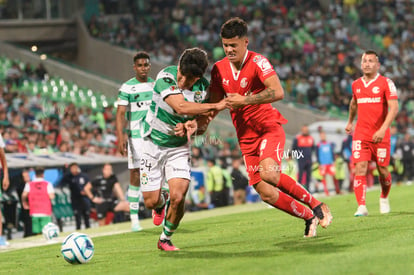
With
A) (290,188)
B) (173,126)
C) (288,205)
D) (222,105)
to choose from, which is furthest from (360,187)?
(222,105)

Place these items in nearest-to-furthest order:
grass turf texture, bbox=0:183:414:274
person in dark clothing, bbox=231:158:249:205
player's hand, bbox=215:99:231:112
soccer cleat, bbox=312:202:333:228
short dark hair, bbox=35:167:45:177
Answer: grass turf texture, bbox=0:183:414:274
player's hand, bbox=215:99:231:112
soccer cleat, bbox=312:202:333:228
short dark hair, bbox=35:167:45:177
person in dark clothing, bbox=231:158:249:205

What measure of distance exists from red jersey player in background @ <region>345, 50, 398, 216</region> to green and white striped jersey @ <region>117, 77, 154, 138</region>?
3270 mm

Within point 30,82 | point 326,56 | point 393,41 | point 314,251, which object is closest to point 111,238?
point 314,251

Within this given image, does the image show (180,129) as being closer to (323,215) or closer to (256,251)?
(256,251)

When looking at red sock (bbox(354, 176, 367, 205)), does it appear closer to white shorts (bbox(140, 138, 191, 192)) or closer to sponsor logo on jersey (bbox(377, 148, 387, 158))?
sponsor logo on jersey (bbox(377, 148, 387, 158))

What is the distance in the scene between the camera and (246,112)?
9.64 m

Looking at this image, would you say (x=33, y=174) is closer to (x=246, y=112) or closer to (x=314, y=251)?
(x=246, y=112)

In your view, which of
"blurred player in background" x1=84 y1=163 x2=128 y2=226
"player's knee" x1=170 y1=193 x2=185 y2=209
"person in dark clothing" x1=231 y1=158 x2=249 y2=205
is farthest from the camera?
"person in dark clothing" x1=231 y1=158 x2=249 y2=205

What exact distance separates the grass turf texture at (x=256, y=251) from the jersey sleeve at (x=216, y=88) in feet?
5.75

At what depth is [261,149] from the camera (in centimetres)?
951

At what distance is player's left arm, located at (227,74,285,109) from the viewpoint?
8750 mm

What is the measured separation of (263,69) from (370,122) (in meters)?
4.37

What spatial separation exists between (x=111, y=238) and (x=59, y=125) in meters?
11.7

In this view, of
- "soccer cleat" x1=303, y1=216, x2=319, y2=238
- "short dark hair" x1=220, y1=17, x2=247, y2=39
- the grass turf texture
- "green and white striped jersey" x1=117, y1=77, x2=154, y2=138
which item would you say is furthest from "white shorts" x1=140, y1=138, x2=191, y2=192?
"green and white striped jersey" x1=117, y1=77, x2=154, y2=138
